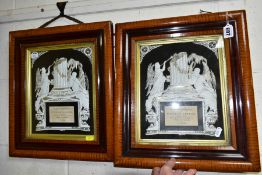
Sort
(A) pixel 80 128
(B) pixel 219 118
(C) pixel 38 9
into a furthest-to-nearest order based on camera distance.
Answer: (C) pixel 38 9 < (A) pixel 80 128 < (B) pixel 219 118

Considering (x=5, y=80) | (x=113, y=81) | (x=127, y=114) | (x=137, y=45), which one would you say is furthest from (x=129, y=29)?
(x=5, y=80)

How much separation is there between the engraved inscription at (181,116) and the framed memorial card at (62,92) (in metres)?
0.21

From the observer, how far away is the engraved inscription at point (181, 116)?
83 centimetres

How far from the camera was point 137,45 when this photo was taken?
0.90m

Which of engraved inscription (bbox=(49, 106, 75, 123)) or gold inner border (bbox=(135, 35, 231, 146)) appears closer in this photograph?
gold inner border (bbox=(135, 35, 231, 146))

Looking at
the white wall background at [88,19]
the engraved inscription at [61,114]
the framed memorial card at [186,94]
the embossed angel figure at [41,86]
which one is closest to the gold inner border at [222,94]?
the framed memorial card at [186,94]

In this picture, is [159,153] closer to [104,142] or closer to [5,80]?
[104,142]

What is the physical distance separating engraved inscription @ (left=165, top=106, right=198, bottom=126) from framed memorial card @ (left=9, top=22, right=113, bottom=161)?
0.68 ft

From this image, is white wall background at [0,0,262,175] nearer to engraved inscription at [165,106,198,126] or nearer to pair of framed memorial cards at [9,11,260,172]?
pair of framed memorial cards at [9,11,260,172]

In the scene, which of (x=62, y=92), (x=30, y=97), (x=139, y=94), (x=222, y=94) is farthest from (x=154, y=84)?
(x=30, y=97)

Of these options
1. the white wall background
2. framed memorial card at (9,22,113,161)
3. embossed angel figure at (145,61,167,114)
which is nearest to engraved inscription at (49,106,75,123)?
framed memorial card at (9,22,113,161)

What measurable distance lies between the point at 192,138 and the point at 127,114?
24 centimetres

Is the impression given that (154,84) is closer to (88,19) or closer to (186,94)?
(186,94)

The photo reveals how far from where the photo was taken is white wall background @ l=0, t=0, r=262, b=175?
2.75 ft
